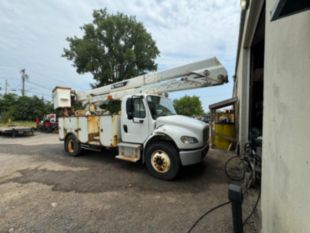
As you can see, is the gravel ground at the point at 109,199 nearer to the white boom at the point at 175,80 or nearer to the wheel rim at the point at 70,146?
the wheel rim at the point at 70,146

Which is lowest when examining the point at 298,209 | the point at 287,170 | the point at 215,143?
the point at 215,143

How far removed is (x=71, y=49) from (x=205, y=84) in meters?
19.8

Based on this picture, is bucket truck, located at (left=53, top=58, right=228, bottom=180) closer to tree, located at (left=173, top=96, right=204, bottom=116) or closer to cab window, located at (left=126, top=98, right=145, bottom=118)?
cab window, located at (left=126, top=98, right=145, bottom=118)

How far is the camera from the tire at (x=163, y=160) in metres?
3.90

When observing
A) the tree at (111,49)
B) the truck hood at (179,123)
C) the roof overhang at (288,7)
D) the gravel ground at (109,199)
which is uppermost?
the tree at (111,49)

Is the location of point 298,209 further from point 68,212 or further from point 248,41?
point 248,41

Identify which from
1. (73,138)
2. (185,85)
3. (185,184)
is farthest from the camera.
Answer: (73,138)

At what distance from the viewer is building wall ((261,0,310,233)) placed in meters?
1.02

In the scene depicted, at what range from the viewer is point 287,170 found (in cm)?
128

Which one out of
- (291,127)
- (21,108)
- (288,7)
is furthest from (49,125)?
(288,7)

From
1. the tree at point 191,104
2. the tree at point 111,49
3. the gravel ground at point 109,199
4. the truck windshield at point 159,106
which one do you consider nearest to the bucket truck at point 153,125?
the truck windshield at point 159,106

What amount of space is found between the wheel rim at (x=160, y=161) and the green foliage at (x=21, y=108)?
87.8 feet

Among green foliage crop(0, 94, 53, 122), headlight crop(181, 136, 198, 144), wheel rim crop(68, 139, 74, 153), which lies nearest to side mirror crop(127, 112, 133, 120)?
headlight crop(181, 136, 198, 144)

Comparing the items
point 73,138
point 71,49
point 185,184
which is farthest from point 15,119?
point 185,184
